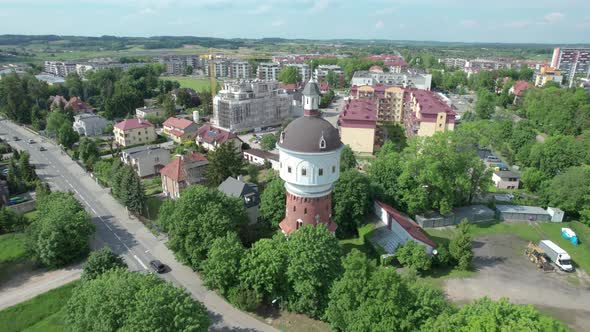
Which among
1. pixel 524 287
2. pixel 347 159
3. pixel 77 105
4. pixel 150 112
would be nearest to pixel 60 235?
pixel 347 159

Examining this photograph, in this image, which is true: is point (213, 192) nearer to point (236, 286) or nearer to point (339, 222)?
point (236, 286)

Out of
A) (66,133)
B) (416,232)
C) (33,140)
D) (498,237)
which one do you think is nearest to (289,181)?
(416,232)

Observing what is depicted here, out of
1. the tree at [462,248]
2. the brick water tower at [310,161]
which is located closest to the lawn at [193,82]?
the brick water tower at [310,161]

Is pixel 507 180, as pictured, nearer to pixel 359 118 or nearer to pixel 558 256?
pixel 558 256

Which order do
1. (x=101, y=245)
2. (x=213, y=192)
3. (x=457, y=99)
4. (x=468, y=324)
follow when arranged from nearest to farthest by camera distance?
1. (x=468, y=324)
2. (x=213, y=192)
3. (x=101, y=245)
4. (x=457, y=99)

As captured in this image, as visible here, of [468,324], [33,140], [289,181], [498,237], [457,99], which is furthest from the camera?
[457,99]

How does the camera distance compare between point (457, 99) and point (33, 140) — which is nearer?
point (33, 140)

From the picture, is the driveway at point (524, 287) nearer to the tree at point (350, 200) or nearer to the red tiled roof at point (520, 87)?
the tree at point (350, 200)
